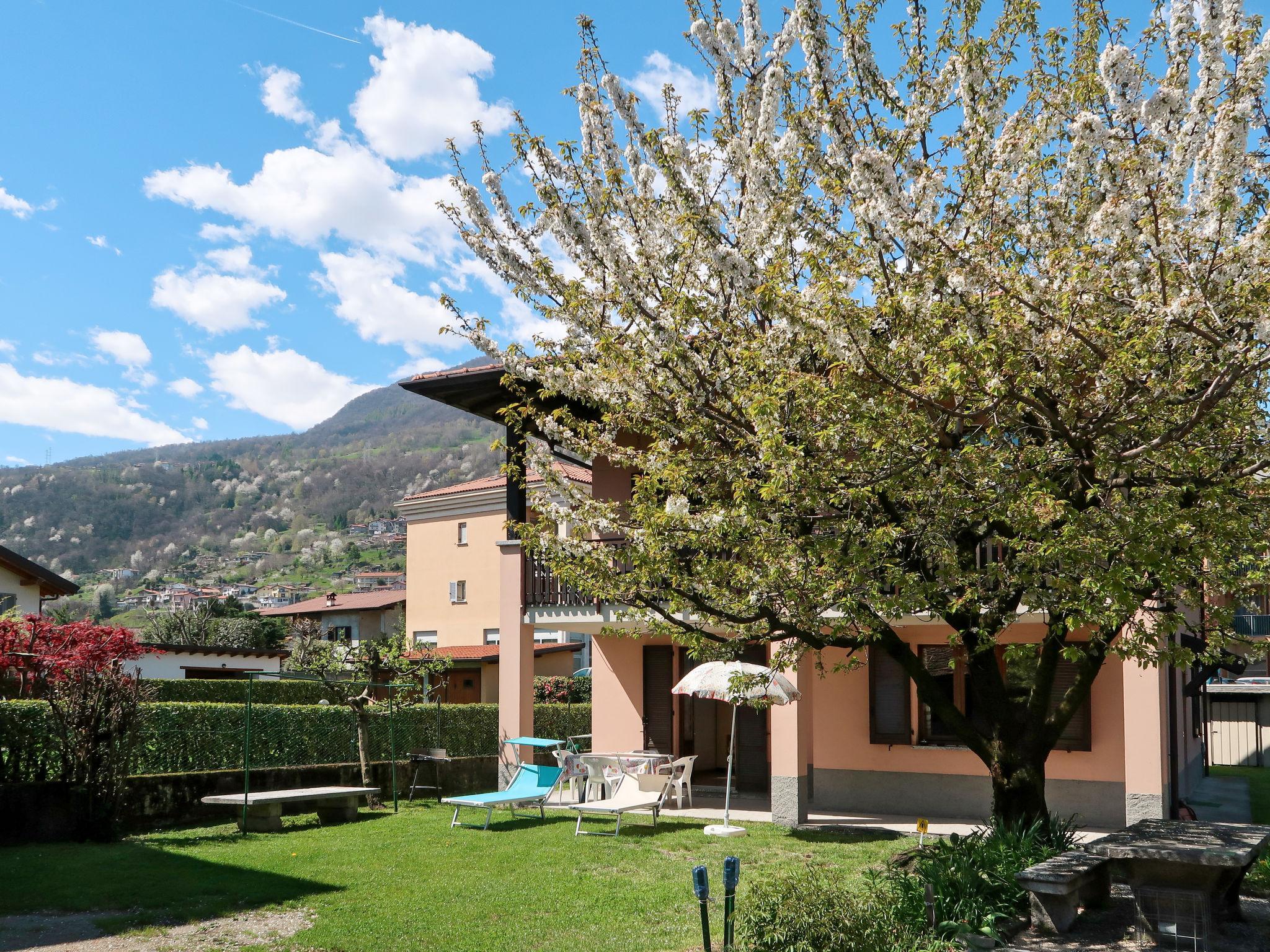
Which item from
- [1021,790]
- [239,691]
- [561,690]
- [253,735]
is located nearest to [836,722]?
[1021,790]

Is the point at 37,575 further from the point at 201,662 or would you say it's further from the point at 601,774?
the point at 601,774

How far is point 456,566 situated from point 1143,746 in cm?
3732

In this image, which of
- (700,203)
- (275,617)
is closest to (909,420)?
(700,203)

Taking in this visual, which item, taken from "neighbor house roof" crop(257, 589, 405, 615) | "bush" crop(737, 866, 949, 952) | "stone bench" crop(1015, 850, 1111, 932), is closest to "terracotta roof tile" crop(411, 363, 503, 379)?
"bush" crop(737, 866, 949, 952)

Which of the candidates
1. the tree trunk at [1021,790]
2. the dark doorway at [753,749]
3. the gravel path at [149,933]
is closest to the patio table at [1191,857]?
the tree trunk at [1021,790]

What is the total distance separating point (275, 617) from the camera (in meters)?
57.4

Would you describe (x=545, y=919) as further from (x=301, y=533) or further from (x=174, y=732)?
(x=301, y=533)

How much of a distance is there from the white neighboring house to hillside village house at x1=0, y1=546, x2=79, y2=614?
130 inches

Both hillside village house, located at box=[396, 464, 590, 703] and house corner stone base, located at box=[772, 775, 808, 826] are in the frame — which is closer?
house corner stone base, located at box=[772, 775, 808, 826]

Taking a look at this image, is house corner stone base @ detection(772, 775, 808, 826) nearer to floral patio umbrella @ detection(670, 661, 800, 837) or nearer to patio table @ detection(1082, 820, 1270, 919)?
floral patio umbrella @ detection(670, 661, 800, 837)

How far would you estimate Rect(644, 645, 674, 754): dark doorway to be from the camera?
18812 millimetres

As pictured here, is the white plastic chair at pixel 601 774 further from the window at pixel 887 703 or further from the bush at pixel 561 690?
the bush at pixel 561 690

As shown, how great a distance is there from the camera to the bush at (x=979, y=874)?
26.0 feet

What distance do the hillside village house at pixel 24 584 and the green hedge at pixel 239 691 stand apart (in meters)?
7.97
